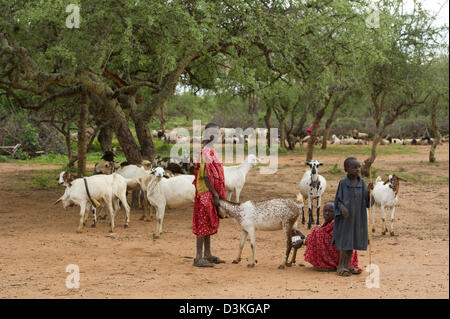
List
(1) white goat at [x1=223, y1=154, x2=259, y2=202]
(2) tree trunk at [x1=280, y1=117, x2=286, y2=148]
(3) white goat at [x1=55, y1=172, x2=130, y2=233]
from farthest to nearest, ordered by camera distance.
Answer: (2) tree trunk at [x1=280, y1=117, x2=286, y2=148] → (1) white goat at [x1=223, y1=154, x2=259, y2=202] → (3) white goat at [x1=55, y1=172, x2=130, y2=233]

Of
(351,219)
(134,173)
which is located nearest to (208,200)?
(351,219)

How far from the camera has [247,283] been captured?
249 inches

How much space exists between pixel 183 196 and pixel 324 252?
151 inches

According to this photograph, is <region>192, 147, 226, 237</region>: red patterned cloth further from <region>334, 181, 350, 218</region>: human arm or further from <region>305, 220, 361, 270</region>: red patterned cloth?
<region>334, 181, 350, 218</region>: human arm

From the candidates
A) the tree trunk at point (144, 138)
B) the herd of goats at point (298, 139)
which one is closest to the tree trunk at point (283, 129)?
the herd of goats at point (298, 139)

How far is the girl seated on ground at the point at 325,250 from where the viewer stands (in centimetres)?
691

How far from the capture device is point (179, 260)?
25.5 feet

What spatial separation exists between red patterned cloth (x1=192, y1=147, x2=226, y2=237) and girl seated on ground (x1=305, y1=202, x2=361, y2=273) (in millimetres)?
1320

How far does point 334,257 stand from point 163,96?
6725 millimetres

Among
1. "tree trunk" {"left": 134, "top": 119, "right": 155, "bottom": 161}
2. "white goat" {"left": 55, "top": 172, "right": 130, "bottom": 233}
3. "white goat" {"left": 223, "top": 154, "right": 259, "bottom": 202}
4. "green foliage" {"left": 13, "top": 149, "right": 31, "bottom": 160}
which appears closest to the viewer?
"white goat" {"left": 55, "top": 172, "right": 130, "bottom": 233}

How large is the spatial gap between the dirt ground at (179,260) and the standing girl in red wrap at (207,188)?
0.52 meters

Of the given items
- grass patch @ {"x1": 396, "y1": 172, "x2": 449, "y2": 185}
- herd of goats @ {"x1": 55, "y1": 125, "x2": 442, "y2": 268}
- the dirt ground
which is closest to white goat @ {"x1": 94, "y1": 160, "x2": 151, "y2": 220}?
herd of goats @ {"x1": 55, "y1": 125, "x2": 442, "y2": 268}

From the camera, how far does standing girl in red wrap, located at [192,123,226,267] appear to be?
7.16 meters
